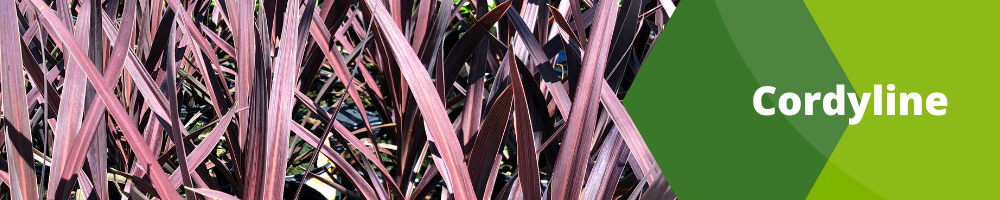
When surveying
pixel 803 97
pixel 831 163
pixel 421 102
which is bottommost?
pixel 831 163

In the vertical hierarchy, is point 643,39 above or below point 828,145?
above

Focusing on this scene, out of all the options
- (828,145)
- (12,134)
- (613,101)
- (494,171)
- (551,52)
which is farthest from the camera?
(828,145)

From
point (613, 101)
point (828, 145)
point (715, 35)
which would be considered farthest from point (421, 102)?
point (828, 145)

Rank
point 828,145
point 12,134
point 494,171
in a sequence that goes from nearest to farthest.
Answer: point 12,134, point 494,171, point 828,145

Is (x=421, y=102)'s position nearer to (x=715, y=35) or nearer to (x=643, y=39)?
(x=643, y=39)

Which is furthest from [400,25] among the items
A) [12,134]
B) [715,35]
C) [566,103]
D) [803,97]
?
[803,97]

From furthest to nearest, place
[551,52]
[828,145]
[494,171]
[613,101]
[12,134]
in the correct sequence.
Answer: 1. [828,145]
2. [551,52]
3. [494,171]
4. [613,101]
5. [12,134]

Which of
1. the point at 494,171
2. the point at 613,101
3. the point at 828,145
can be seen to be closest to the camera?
the point at 613,101

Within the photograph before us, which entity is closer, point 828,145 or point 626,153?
point 626,153

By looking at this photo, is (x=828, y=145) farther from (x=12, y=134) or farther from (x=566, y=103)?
(x=12, y=134)
